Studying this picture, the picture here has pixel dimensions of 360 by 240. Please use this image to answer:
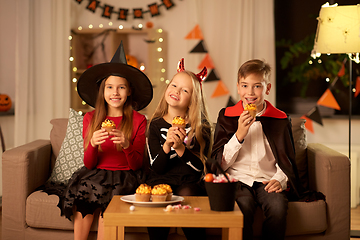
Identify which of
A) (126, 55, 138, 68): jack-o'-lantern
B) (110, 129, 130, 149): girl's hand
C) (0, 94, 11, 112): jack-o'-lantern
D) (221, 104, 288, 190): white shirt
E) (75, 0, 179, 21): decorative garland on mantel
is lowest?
(221, 104, 288, 190): white shirt

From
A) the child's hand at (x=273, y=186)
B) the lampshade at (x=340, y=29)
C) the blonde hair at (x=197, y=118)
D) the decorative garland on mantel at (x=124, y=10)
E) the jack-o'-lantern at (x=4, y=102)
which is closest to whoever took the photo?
the child's hand at (x=273, y=186)

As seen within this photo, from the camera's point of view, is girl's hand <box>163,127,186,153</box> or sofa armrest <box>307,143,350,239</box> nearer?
girl's hand <box>163,127,186,153</box>

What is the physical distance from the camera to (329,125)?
165 inches

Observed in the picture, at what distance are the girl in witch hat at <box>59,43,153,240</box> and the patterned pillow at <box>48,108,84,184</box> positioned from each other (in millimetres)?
210

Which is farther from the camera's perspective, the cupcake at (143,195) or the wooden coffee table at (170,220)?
the cupcake at (143,195)

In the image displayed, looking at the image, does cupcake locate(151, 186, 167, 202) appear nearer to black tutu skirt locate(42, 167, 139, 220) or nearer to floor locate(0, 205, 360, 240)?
black tutu skirt locate(42, 167, 139, 220)

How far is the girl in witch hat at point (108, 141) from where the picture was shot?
2.16 metres

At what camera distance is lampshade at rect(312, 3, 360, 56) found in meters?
2.88

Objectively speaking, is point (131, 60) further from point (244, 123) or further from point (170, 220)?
point (170, 220)

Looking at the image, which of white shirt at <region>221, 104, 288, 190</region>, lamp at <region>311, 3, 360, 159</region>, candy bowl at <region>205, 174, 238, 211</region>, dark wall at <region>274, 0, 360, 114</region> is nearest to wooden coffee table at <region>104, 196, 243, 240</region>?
candy bowl at <region>205, 174, 238, 211</region>

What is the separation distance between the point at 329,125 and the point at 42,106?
3174 millimetres

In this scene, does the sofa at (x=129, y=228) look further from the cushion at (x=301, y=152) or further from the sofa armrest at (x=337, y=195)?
the cushion at (x=301, y=152)

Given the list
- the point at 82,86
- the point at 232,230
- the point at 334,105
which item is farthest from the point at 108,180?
the point at 334,105

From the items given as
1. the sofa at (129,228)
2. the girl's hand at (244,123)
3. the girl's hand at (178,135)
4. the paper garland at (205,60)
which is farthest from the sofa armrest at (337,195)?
the paper garland at (205,60)
